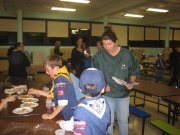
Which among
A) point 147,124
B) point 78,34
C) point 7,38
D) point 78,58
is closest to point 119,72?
point 147,124

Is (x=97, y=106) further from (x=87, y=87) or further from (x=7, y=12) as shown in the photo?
(x=7, y=12)

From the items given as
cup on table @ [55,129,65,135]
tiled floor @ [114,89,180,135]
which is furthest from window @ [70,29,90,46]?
cup on table @ [55,129,65,135]

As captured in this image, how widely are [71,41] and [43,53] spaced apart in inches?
73.2

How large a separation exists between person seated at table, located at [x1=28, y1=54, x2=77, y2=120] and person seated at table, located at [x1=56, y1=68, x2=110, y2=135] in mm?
521

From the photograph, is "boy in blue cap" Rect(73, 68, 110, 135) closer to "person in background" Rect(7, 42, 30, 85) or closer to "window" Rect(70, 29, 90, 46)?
"person in background" Rect(7, 42, 30, 85)

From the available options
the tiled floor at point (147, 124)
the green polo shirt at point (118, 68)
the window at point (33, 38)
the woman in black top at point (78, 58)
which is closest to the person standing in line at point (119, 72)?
the green polo shirt at point (118, 68)

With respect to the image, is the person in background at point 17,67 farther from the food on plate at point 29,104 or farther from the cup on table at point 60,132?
the cup on table at point 60,132

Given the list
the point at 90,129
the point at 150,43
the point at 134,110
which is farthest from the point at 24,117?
the point at 150,43

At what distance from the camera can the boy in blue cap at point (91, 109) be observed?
1145 millimetres

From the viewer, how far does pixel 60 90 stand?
172 centimetres

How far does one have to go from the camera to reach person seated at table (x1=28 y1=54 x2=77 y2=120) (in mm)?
1707

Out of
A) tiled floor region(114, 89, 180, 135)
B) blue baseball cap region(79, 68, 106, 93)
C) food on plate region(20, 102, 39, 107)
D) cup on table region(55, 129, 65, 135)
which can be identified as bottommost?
tiled floor region(114, 89, 180, 135)

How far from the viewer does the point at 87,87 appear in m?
1.22

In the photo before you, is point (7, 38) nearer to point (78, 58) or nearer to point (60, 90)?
point (78, 58)
